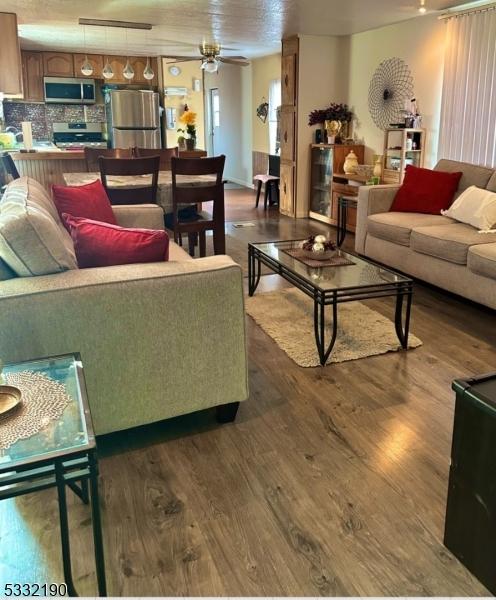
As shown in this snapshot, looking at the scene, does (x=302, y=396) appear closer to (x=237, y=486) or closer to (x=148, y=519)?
(x=237, y=486)

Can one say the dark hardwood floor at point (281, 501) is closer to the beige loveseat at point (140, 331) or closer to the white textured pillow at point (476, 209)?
the beige loveseat at point (140, 331)

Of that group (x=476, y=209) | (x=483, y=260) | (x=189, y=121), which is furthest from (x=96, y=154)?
(x=483, y=260)

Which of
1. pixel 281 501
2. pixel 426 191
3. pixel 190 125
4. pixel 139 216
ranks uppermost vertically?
pixel 190 125

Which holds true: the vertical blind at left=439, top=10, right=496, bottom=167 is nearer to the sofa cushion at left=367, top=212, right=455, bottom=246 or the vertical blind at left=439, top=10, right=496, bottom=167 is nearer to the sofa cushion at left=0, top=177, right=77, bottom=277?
the sofa cushion at left=367, top=212, right=455, bottom=246

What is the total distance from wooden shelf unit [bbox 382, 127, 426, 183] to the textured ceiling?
114 cm

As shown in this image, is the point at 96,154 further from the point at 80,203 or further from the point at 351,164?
the point at 351,164

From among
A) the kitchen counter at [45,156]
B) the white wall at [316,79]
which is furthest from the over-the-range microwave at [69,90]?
the white wall at [316,79]

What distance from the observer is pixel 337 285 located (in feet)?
9.60

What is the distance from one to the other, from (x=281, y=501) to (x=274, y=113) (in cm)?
828

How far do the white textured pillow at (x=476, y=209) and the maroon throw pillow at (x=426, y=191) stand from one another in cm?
14

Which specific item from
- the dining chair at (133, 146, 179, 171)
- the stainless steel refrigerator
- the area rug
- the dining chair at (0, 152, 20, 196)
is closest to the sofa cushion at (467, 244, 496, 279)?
the area rug

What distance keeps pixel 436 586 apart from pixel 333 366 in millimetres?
1477

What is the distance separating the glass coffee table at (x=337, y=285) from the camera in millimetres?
2891

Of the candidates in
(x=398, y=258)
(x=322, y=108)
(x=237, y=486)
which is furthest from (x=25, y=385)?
(x=322, y=108)
